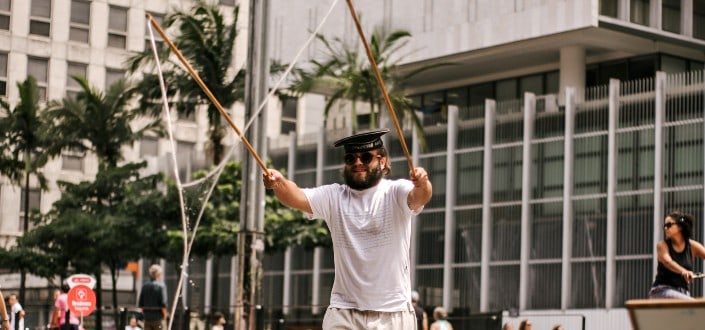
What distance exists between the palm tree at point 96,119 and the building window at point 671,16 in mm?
15613

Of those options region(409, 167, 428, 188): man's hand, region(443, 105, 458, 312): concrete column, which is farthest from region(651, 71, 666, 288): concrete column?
region(409, 167, 428, 188): man's hand

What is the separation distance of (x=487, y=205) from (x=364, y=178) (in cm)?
3515

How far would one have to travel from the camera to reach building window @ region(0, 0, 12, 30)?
137 feet

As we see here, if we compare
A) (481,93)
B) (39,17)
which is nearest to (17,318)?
(39,17)

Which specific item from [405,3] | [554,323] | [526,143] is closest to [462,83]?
[405,3]

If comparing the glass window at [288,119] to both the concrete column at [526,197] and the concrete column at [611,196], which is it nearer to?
the concrete column at [526,197]

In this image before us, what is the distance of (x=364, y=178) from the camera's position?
916cm

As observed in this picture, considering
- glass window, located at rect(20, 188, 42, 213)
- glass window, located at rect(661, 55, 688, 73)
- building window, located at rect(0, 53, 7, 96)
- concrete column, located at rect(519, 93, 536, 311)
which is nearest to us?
building window, located at rect(0, 53, 7, 96)

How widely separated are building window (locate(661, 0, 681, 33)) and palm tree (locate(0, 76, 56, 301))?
18356 mm

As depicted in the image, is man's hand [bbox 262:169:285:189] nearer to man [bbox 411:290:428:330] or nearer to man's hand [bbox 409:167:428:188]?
man's hand [bbox 409:167:428:188]

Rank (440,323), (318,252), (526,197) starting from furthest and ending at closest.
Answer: (318,252)
(526,197)
(440,323)

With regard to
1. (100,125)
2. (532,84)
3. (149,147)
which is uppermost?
(532,84)

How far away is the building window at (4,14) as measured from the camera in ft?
137

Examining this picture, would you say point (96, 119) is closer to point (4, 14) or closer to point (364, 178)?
point (4, 14)
